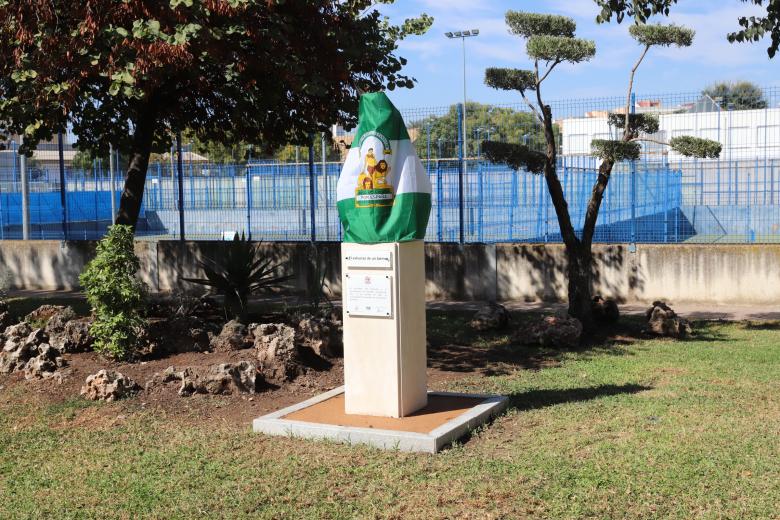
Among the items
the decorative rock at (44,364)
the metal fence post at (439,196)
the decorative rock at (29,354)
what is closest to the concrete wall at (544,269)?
the metal fence post at (439,196)

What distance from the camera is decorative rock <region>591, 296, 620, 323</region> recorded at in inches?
454

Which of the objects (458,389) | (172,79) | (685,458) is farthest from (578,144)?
(685,458)

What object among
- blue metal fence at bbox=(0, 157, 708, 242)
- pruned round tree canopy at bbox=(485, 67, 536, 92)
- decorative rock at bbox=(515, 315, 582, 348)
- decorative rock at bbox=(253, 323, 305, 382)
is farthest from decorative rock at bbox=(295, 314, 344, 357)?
blue metal fence at bbox=(0, 157, 708, 242)

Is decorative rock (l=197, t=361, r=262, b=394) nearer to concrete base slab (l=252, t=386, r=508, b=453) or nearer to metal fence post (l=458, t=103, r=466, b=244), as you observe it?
concrete base slab (l=252, t=386, r=508, b=453)

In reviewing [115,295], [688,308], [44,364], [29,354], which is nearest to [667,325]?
[688,308]

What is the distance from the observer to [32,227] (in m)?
23.7

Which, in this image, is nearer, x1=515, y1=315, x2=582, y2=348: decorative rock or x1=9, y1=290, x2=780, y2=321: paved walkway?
x1=515, y1=315, x2=582, y2=348: decorative rock

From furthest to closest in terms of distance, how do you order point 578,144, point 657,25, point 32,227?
1. point 32,227
2. point 578,144
3. point 657,25

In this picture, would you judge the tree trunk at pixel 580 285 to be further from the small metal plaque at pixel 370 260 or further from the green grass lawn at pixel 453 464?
the small metal plaque at pixel 370 260

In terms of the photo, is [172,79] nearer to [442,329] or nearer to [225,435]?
[442,329]

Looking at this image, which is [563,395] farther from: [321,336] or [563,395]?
[321,336]

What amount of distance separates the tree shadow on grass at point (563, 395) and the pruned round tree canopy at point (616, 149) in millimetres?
3209

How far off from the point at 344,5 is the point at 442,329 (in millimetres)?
4271

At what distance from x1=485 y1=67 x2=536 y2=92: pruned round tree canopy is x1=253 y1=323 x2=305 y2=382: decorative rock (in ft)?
13.7
